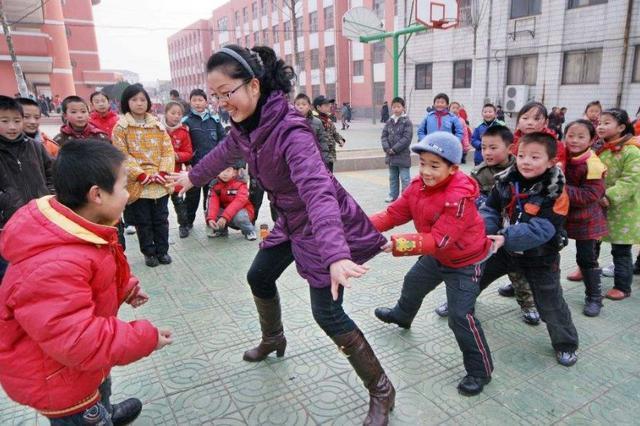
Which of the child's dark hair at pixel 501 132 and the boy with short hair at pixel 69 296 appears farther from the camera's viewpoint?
the child's dark hair at pixel 501 132

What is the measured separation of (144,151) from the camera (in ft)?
14.4

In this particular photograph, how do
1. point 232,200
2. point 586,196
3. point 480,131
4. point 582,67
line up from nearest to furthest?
point 586,196 → point 232,200 → point 480,131 → point 582,67

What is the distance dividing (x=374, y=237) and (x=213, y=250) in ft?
10.3

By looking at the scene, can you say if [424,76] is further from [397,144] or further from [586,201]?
[586,201]

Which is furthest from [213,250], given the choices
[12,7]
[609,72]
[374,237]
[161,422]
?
[12,7]

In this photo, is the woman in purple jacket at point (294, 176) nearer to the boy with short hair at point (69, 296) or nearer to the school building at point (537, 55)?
the boy with short hair at point (69, 296)

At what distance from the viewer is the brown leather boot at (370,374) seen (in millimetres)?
2137

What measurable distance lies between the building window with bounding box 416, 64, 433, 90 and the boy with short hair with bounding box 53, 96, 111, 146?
20939 millimetres

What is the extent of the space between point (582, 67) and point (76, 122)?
17983 millimetres

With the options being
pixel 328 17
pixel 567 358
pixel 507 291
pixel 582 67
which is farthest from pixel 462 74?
pixel 567 358

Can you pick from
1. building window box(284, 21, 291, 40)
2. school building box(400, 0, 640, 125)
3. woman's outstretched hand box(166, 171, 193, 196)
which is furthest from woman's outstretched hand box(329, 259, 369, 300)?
building window box(284, 21, 291, 40)

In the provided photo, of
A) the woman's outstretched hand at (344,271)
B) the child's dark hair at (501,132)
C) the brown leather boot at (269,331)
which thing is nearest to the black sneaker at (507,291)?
the child's dark hair at (501,132)

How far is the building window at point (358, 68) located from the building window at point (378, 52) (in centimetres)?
180

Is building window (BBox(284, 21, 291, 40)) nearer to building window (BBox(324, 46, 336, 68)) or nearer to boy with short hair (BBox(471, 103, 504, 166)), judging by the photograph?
building window (BBox(324, 46, 336, 68))
